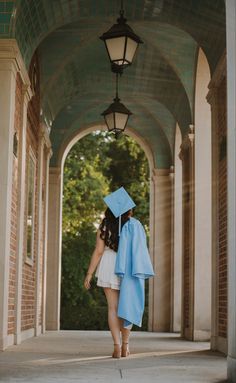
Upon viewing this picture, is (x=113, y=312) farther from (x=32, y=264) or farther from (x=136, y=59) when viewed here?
(x=136, y=59)

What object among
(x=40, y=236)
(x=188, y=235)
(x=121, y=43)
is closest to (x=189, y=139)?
(x=188, y=235)

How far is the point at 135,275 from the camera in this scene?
24.4ft

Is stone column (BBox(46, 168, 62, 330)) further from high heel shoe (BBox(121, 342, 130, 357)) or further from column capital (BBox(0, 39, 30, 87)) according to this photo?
high heel shoe (BBox(121, 342, 130, 357))

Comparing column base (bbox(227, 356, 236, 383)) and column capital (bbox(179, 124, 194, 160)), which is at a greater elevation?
column capital (bbox(179, 124, 194, 160))

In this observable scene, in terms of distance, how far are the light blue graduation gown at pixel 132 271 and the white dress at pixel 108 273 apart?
0.10 metres

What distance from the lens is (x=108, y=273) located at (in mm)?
7543

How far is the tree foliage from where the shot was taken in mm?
27250

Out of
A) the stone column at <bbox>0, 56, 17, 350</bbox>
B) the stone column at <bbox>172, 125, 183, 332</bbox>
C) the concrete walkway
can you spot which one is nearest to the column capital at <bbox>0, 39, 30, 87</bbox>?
the stone column at <bbox>0, 56, 17, 350</bbox>

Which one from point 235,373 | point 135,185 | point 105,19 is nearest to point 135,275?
point 235,373

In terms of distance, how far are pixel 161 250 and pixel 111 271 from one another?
34.2 feet

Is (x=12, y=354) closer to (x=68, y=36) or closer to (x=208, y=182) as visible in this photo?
(x=208, y=182)

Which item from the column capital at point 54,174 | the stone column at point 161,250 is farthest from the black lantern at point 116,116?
the stone column at point 161,250

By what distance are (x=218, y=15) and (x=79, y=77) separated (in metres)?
6.14

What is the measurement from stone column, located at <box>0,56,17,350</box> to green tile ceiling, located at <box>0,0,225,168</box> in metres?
0.52
